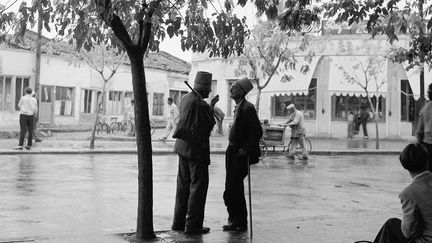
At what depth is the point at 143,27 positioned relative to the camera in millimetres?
6074

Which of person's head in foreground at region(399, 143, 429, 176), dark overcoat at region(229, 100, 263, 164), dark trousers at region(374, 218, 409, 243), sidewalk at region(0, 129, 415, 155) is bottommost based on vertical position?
dark trousers at region(374, 218, 409, 243)

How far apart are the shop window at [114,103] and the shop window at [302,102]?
1269 centimetres

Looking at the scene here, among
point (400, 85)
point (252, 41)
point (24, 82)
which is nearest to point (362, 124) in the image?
point (400, 85)

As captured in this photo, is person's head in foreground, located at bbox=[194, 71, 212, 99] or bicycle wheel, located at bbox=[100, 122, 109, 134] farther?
bicycle wheel, located at bbox=[100, 122, 109, 134]

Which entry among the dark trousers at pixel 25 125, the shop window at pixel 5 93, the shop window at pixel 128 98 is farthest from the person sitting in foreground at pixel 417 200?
the shop window at pixel 128 98

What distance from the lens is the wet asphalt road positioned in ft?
22.0

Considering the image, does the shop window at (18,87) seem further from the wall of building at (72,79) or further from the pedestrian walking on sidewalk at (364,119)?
the pedestrian walking on sidewalk at (364,119)

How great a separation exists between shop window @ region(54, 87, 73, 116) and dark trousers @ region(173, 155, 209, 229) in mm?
28465

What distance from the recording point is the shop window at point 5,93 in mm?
30631

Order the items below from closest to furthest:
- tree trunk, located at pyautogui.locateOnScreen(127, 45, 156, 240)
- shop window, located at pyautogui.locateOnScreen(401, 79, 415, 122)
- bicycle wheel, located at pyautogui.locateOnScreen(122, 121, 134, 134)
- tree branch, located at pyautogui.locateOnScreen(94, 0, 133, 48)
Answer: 1. tree branch, located at pyautogui.locateOnScreen(94, 0, 133, 48)
2. tree trunk, located at pyautogui.locateOnScreen(127, 45, 156, 240)
3. bicycle wheel, located at pyautogui.locateOnScreen(122, 121, 134, 134)
4. shop window, located at pyautogui.locateOnScreen(401, 79, 415, 122)

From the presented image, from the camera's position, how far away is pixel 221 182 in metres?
11.6

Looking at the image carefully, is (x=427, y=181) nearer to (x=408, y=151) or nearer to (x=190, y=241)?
(x=408, y=151)

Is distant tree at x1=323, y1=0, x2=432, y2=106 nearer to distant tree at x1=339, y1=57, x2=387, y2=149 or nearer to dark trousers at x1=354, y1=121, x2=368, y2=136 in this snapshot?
distant tree at x1=339, y1=57, x2=387, y2=149

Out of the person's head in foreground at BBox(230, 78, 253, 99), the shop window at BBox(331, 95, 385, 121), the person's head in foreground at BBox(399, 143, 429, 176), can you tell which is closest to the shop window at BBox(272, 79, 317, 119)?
the shop window at BBox(331, 95, 385, 121)
